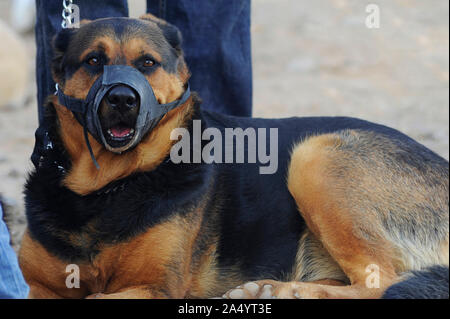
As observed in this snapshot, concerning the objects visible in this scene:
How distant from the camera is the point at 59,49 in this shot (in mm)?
3283

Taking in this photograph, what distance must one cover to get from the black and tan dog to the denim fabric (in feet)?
2.15

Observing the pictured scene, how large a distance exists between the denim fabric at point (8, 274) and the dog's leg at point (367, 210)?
3.51 ft

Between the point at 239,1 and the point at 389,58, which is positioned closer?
the point at 239,1

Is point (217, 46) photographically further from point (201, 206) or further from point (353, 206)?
point (353, 206)

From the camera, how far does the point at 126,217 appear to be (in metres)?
3.07

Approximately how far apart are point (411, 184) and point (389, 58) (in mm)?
5623

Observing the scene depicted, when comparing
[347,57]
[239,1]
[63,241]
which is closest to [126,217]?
[63,241]

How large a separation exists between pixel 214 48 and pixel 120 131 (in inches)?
66.5

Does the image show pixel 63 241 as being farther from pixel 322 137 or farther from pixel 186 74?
pixel 322 137

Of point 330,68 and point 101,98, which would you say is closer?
point 101,98

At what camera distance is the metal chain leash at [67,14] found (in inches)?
137

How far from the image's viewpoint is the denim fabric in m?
2.33

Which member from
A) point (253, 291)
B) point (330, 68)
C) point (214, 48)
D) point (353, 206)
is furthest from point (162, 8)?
point (330, 68)
